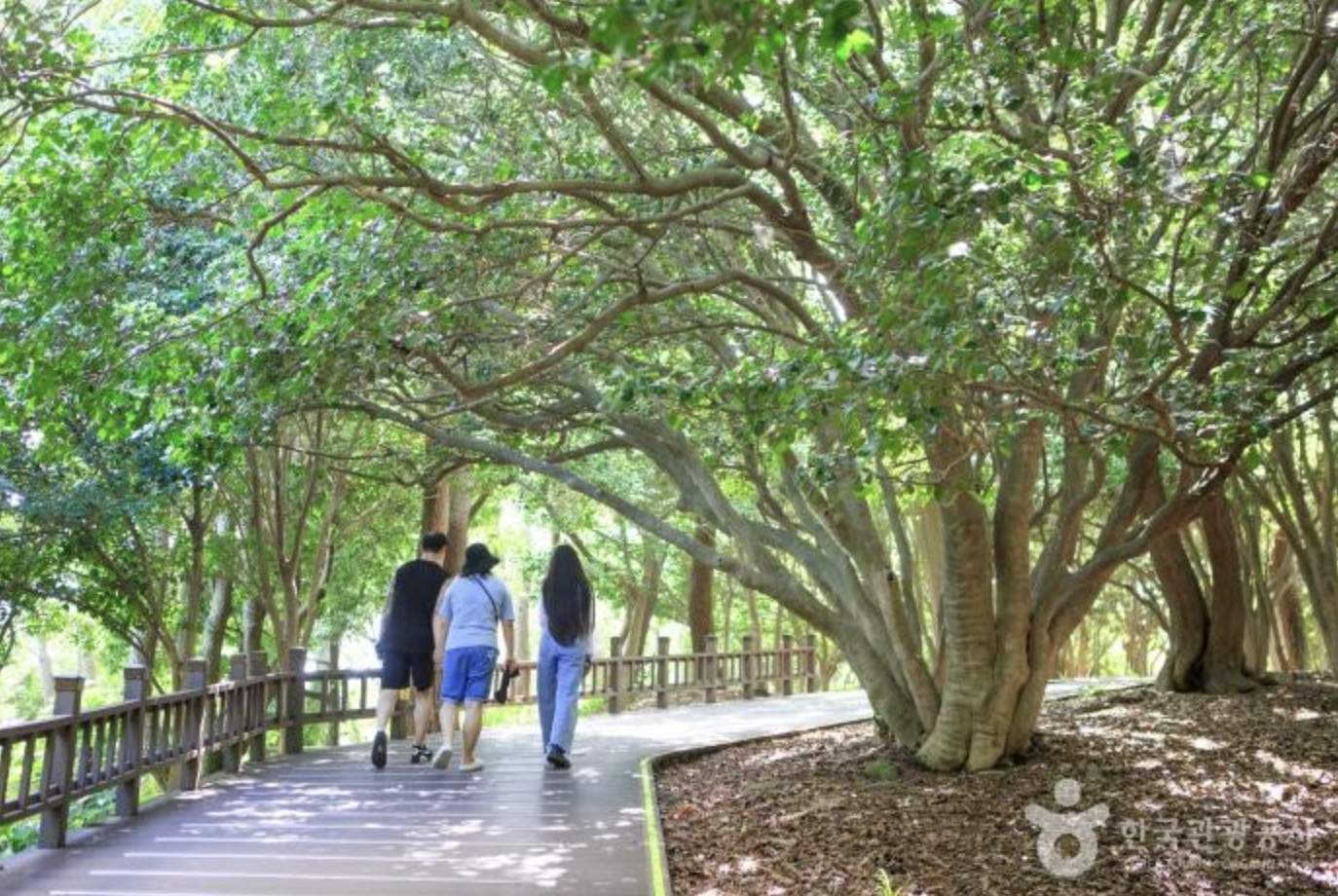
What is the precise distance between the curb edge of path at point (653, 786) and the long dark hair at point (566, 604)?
4.13 feet

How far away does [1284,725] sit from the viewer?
38.0 ft

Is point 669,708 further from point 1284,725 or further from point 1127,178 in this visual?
point 1127,178

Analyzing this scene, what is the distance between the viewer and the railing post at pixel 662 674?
1881 cm

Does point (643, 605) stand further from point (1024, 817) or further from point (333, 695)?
point (1024, 817)

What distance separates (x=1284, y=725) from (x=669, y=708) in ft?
31.5

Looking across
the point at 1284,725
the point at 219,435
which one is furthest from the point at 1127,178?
the point at 1284,725

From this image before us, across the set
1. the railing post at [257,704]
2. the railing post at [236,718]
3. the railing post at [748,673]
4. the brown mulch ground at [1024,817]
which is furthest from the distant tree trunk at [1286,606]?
the railing post at [236,718]

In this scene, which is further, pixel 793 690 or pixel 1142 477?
pixel 793 690

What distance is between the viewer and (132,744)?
8406mm

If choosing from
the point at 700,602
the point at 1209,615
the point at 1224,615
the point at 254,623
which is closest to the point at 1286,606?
the point at 1209,615

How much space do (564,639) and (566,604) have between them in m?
0.28

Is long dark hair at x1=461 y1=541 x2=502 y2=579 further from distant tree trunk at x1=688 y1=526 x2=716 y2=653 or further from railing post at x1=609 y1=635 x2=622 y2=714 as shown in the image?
distant tree trunk at x1=688 y1=526 x2=716 y2=653

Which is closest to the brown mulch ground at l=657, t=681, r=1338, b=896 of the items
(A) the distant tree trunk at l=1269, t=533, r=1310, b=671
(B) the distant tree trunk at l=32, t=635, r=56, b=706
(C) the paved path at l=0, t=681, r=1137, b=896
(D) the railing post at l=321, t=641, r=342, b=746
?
(C) the paved path at l=0, t=681, r=1137, b=896

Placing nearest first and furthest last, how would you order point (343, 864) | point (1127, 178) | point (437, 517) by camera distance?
point (1127, 178)
point (343, 864)
point (437, 517)
